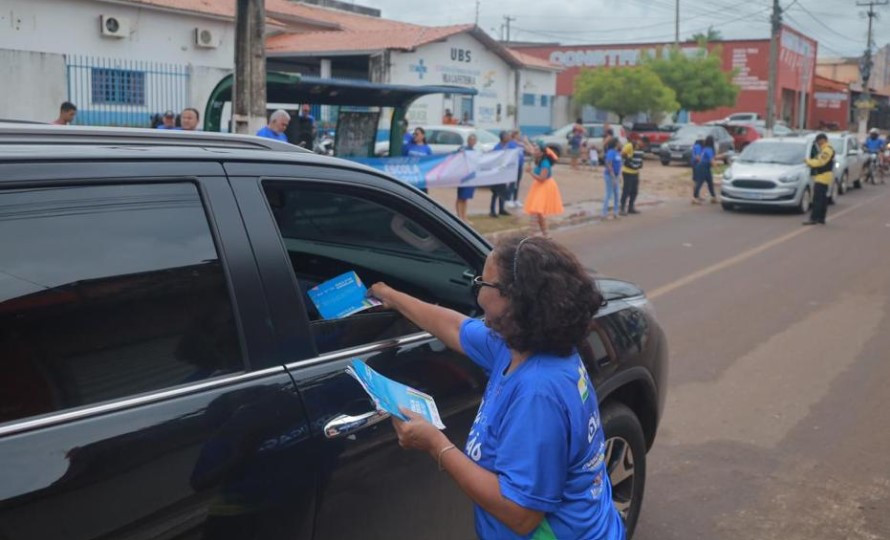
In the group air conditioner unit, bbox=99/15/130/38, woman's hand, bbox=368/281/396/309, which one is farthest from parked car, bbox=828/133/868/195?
woman's hand, bbox=368/281/396/309

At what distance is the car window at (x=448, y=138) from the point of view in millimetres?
23109

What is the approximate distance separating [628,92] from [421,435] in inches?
1583

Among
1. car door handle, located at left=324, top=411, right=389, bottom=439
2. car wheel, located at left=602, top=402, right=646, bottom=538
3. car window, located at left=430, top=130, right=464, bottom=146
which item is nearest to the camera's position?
car door handle, located at left=324, top=411, right=389, bottom=439

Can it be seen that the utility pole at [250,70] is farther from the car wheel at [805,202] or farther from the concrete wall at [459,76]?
the concrete wall at [459,76]

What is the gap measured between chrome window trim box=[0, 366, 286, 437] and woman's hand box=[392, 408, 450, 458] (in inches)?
14.2

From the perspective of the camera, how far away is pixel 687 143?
33719 mm

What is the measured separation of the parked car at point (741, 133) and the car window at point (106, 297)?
1518 inches

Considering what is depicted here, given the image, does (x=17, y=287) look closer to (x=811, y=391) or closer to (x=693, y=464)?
(x=693, y=464)

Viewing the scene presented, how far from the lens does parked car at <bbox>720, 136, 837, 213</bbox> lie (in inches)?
754

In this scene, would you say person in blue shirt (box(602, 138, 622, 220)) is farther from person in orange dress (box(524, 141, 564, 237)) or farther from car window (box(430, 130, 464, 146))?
car window (box(430, 130, 464, 146))

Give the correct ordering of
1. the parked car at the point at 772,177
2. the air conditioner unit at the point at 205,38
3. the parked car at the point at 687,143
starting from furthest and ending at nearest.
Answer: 1. the parked car at the point at 687,143
2. the air conditioner unit at the point at 205,38
3. the parked car at the point at 772,177

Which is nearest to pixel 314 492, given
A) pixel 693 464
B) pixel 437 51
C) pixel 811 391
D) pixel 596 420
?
pixel 596 420

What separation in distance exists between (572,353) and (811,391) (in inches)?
191

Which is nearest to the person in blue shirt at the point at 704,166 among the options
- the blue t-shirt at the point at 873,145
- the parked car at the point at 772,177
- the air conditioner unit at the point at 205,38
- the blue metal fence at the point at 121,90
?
the parked car at the point at 772,177
